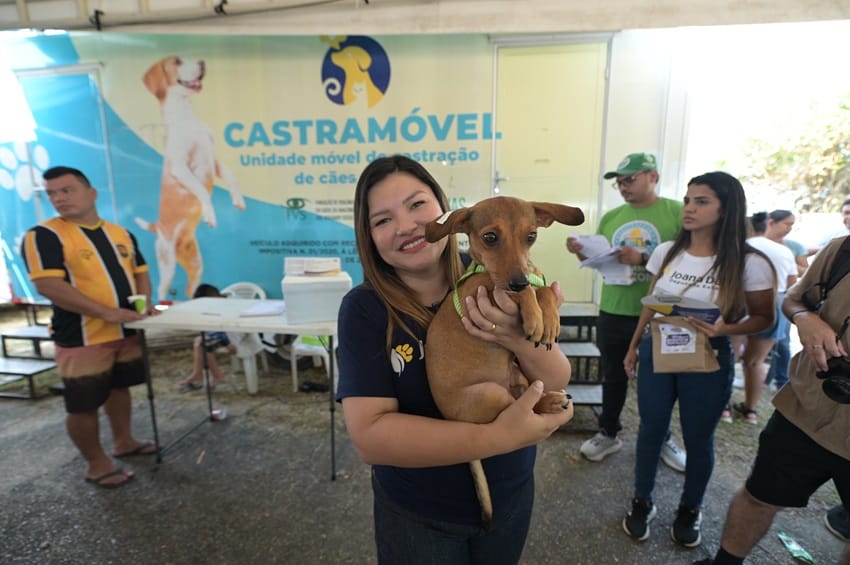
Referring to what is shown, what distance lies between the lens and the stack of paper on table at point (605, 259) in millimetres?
3002

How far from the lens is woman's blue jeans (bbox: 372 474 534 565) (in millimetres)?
1231

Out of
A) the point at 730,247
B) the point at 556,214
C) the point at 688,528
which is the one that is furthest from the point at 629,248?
the point at 556,214

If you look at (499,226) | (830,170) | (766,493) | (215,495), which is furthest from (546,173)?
(830,170)

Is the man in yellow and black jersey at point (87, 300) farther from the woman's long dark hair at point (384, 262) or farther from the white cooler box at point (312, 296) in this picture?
the woman's long dark hair at point (384, 262)

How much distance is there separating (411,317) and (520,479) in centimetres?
65

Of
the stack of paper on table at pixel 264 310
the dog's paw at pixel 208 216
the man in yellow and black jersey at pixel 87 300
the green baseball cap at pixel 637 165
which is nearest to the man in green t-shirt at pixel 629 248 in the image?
the green baseball cap at pixel 637 165

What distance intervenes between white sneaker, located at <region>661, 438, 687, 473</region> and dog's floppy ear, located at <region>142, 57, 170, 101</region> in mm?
7049

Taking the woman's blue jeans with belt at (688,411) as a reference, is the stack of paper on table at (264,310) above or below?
above

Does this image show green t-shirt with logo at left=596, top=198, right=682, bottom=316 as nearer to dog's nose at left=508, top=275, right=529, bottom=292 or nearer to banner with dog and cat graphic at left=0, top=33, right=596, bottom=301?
banner with dog and cat graphic at left=0, top=33, right=596, bottom=301

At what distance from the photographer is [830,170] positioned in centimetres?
965

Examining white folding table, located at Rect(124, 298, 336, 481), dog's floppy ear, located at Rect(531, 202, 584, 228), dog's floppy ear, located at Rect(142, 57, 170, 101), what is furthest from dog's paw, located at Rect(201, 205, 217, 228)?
dog's floppy ear, located at Rect(531, 202, 584, 228)

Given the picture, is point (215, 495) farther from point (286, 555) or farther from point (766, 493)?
point (766, 493)

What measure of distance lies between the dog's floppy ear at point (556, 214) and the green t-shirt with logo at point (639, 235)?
2.37 meters

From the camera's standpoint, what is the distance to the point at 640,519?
105 inches
